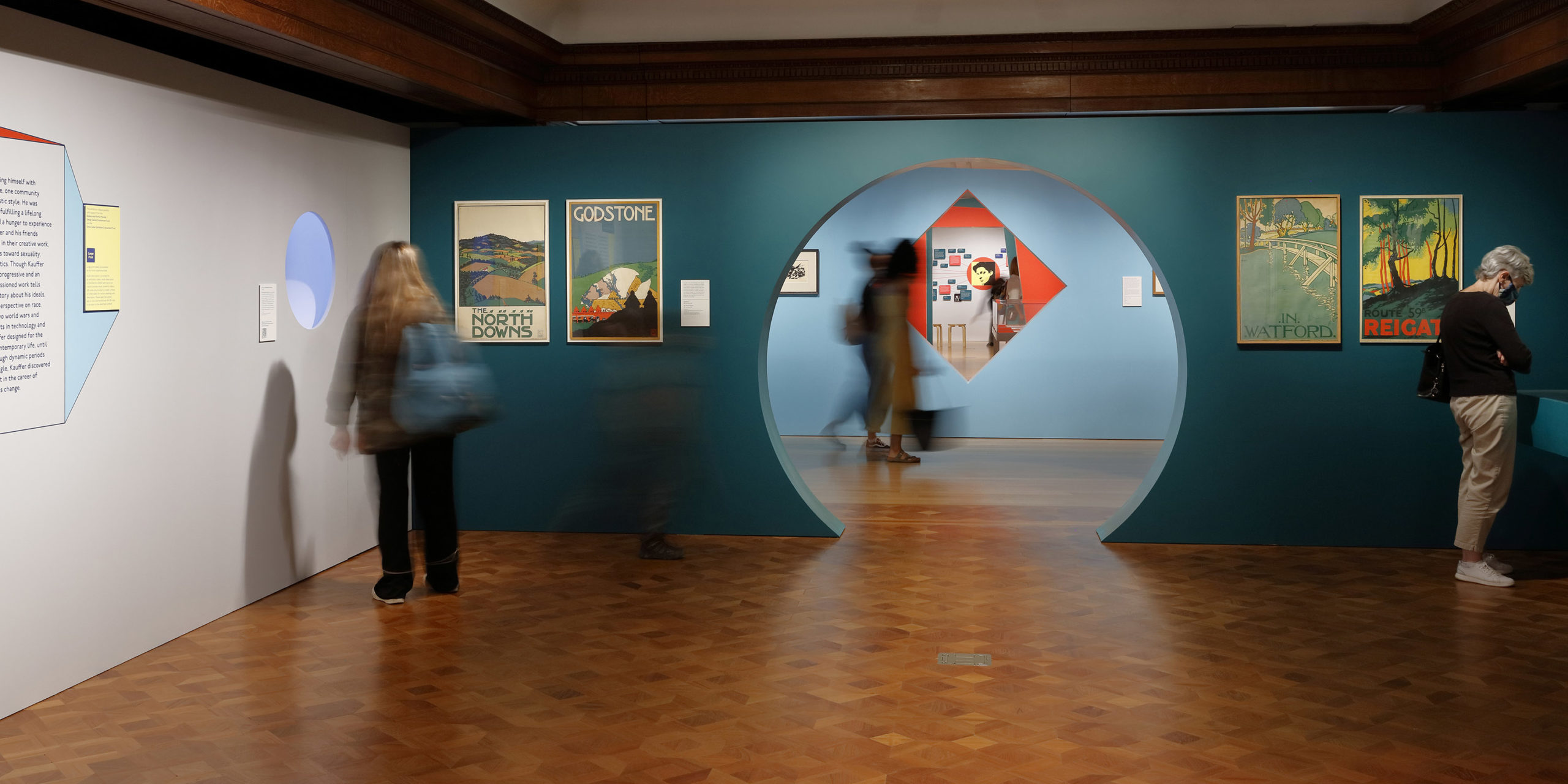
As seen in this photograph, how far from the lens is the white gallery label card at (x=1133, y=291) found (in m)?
11.0

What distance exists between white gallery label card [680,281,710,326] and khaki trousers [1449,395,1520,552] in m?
4.20

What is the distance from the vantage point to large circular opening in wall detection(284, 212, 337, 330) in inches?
224

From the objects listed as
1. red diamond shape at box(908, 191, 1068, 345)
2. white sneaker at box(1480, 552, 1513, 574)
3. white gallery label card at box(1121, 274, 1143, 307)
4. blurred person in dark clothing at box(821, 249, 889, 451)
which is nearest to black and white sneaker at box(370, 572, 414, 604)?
blurred person in dark clothing at box(821, 249, 889, 451)

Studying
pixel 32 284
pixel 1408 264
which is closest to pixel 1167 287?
pixel 1408 264

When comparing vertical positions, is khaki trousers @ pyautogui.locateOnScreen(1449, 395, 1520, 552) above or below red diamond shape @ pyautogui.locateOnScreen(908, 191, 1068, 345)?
below

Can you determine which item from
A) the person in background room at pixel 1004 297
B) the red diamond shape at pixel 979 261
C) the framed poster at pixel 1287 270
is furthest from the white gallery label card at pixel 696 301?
the person in background room at pixel 1004 297

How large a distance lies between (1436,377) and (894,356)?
186 inches

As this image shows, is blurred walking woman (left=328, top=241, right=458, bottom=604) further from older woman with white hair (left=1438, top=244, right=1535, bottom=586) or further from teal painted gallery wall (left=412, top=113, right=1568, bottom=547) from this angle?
older woman with white hair (left=1438, top=244, right=1535, bottom=586)

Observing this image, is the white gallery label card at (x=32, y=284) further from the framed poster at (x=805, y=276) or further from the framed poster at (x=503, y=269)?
the framed poster at (x=805, y=276)

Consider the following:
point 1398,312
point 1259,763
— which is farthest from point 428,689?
point 1398,312

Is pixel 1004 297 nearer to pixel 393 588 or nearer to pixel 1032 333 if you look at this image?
pixel 1032 333

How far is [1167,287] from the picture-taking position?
660 cm

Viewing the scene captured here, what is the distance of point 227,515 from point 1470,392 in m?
6.17

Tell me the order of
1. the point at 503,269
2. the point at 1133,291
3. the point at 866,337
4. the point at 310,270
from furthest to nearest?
1. the point at 1133,291
2. the point at 866,337
3. the point at 503,269
4. the point at 310,270
